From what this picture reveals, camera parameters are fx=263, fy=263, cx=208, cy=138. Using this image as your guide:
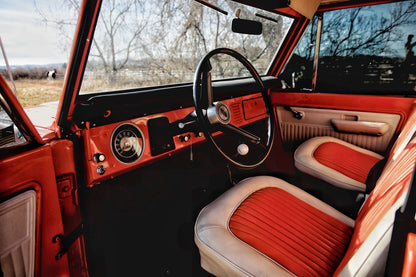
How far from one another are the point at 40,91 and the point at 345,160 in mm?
1884

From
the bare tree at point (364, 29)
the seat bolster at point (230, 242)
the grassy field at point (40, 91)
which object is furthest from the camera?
the bare tree at point (364, 29)

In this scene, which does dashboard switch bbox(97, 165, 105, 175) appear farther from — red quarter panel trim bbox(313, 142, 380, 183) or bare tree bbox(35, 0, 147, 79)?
red quarter panel trim bbox(313, 142, 380, 183)

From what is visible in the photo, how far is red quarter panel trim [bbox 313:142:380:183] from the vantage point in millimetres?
1720

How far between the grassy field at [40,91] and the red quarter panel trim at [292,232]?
3.14ft

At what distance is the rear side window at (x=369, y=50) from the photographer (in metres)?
2.07

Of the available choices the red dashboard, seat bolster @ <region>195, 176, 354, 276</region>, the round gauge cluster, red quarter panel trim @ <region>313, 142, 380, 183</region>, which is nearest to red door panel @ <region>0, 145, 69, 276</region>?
the red dashboard

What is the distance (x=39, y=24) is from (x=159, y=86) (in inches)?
36.1

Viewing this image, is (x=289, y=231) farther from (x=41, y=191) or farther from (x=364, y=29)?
(x=364, y=29)

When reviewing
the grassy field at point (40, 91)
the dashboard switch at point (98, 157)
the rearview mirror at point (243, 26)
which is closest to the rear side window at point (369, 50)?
the rearview mirror at point (243, 26)

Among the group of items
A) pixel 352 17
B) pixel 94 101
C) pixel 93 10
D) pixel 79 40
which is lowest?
pixel 94 101

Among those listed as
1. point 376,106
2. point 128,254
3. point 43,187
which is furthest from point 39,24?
point 376,106

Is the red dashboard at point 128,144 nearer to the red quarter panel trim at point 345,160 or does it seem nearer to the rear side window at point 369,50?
the red quarter panel trim at point 345,160

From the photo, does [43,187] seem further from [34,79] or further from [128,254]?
[128,254]

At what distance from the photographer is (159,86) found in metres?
1.94
